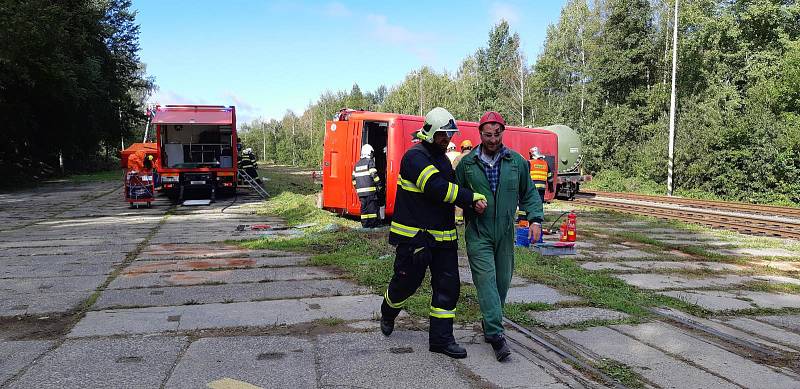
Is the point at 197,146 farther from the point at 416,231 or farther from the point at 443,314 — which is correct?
the point at 443,314

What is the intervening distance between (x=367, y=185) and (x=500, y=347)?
6.99 metres

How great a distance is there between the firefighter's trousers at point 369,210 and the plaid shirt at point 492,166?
260 inches

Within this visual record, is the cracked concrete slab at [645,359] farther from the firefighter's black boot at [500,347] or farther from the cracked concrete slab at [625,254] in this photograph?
the cracked concrete slab at [625,254]

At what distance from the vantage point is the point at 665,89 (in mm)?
30359

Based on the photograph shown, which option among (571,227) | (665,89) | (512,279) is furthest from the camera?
(665,89)

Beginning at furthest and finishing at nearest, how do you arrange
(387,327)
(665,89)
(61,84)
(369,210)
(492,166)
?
(665,89)
(61,84)
(369,210)
(387,327)
(492,166)

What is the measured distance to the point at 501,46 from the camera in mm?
50812

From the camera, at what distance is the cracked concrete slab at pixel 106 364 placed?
3547 millimetres

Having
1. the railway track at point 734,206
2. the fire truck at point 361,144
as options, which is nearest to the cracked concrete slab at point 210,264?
the fire truck at point 361,144

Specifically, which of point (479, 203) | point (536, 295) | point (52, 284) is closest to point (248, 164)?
point (52, 284)

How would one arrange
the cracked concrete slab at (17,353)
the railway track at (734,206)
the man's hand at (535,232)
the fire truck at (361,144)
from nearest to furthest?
1. the cracked concrete slab at (17,353)
2. the man's hand at (535,232)
3. the fire truck at (361,144)
4. the railway track at (734,206)

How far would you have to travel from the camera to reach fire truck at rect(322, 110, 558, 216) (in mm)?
11375

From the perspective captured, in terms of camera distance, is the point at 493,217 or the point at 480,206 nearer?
the point at 480,206

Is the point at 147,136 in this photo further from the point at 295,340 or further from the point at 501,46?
the point at 501,46
